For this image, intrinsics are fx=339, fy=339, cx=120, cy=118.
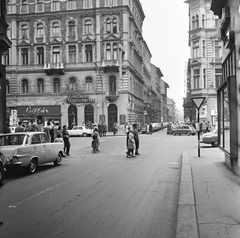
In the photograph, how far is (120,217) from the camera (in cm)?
624

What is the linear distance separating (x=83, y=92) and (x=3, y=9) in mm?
31749

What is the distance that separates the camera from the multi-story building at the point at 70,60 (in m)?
48.2

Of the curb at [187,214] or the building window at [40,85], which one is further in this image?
the building window at [40,85]

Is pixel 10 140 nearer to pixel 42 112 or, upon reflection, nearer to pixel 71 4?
pixel 42 112

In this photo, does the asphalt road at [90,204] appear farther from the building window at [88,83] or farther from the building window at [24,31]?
the building window at [24,31]

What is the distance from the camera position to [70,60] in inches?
1938

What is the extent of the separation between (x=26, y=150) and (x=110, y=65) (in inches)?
1449

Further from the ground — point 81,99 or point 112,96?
point 112,96

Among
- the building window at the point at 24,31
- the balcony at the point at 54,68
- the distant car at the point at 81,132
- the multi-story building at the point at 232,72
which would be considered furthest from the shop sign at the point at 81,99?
the multi-story building at the point at 232,72

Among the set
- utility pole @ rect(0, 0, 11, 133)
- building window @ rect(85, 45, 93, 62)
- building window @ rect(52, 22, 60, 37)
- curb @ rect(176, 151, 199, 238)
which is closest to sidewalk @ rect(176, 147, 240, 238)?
curb @ rect(176, 151, 199, 238)

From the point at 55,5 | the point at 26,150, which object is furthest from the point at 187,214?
the point at 55,5

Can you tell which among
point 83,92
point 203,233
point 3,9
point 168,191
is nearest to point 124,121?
point 83,92

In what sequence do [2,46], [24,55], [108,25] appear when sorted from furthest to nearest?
1. [24,55]
2. [108,25]
3. [2,46]

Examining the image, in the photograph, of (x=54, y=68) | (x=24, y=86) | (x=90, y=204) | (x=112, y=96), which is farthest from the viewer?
(x=24, y=86)
